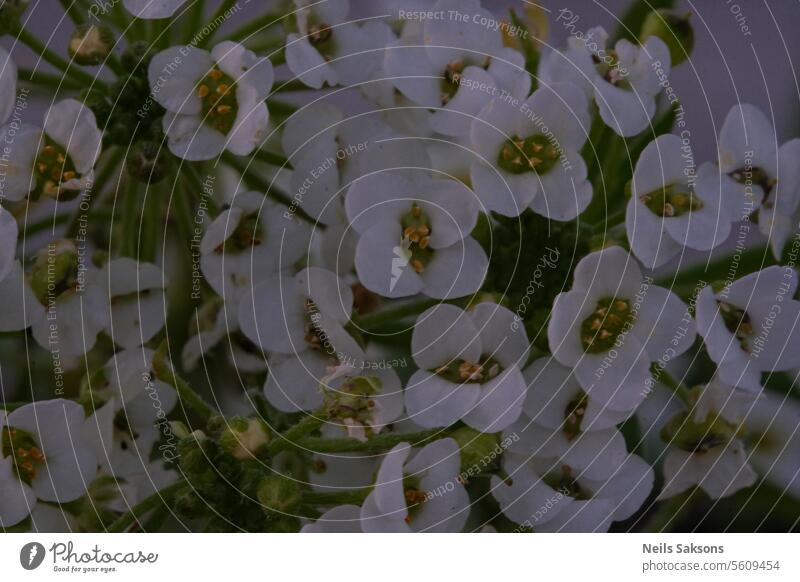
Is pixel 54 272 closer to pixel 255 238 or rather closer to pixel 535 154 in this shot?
pixel 255 238

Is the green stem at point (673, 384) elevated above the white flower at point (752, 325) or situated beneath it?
situated beneath

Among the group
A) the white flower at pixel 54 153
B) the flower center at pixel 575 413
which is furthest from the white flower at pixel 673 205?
the white flower at pixel 54 153

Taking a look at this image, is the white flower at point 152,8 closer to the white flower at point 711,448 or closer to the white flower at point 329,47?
the white flower at point 329,47

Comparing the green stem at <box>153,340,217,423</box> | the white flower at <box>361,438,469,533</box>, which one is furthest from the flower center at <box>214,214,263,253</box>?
the white flower at <box>361,438,469,533</box>

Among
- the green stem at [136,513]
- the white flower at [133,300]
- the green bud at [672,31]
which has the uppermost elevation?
the green bud at [672,31]

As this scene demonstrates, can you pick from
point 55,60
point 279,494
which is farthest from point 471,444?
point 55,60

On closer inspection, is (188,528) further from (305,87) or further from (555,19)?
(555,19)

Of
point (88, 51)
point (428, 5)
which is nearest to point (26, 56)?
point (88, 51)
